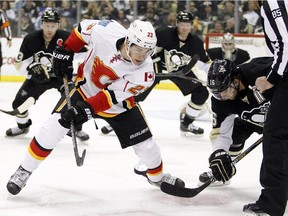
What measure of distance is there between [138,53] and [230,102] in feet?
1.78

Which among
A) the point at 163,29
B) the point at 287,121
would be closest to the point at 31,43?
the point at 163,29

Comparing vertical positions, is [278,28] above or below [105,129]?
above

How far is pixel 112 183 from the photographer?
3.44 metres

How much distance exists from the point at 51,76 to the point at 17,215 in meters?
2.09

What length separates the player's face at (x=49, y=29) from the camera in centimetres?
470

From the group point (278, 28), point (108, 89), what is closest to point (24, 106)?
point (108, 89)

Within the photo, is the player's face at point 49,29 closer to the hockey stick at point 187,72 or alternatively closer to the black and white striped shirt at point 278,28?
the hockey stick at point 187,72

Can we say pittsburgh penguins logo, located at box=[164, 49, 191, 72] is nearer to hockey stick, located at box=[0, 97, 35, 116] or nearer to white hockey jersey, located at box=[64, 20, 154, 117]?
hockey stick, located at box=[0, 97, 35, 116]

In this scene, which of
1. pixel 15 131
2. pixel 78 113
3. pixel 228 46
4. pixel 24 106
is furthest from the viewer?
pixel 228 46

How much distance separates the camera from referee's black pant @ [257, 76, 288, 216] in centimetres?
252

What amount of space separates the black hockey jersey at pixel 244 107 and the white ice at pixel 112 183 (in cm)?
32

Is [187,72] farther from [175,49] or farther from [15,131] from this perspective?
[15,131]

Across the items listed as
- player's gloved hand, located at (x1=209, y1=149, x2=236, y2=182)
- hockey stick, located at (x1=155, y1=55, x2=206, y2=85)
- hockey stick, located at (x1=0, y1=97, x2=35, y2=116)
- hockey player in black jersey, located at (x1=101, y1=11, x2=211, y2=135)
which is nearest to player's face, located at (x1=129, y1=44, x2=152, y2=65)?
player's gloved hand, located at (x1=209, y1=149, x2=236, y2=182)

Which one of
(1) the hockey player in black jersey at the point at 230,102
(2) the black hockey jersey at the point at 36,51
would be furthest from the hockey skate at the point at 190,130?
(1) the hockey player in black jersey at the point at 230,102
